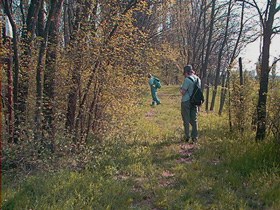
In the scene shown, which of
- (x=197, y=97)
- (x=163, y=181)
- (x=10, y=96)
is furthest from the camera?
(x=197, y=97)

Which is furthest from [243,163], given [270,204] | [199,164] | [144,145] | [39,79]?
[39,79]

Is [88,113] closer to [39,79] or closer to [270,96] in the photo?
[39,79]

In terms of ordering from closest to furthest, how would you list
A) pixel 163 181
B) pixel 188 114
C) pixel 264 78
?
1. pixel 163 181
2. pixel 264 78
3. pixel 188 114

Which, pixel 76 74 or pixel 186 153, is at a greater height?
pixel 76 74

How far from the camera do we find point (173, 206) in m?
3.99

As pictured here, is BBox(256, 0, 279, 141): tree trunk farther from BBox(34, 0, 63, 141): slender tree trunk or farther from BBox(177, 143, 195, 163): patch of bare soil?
BBox(34, 0, 63, 141): slender tree trunk

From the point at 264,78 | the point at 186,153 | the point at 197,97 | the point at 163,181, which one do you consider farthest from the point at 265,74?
the point at 163,181

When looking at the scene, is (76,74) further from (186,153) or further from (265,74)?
(265,74)

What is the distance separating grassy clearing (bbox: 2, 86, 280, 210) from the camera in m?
4.00

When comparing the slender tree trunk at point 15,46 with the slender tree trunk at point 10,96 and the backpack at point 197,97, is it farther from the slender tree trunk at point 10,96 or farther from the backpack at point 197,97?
the backpack at point 197,97

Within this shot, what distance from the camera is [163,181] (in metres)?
4.91

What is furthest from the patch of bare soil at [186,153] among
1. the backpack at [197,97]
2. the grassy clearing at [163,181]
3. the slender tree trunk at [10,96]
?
the slender tree trunk at [10,96]

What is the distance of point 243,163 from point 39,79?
3.81 meters

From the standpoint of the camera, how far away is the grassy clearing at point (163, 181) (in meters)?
4.00
